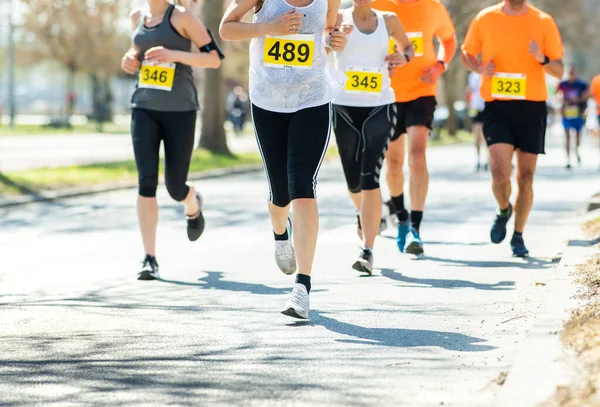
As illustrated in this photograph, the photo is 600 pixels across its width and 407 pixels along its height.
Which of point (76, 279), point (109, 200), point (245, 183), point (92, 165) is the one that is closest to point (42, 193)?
point (109, 200)

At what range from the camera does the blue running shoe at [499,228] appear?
9.52 m

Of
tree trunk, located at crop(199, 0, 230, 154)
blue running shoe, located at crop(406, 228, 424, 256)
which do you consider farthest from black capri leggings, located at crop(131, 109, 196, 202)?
tree trunk, located at crop(199, 0, 230, 154)

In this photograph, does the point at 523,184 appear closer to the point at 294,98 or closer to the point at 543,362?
the point at 294,98

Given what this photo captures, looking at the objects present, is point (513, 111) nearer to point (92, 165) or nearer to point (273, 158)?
point (273, 158)

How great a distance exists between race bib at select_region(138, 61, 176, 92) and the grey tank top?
0.01 metres

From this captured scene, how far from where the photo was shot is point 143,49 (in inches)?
337

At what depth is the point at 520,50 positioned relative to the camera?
365 inches

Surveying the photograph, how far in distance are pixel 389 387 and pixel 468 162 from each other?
20673mm

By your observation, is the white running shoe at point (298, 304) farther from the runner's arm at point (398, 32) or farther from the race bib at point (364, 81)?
the runner's arm at point (398, 32)

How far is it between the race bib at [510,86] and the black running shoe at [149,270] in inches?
112

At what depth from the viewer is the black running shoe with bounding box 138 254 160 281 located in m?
8.41

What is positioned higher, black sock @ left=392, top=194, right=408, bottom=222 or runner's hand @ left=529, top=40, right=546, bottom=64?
runner's hand @ left=529, top=40, right=546, bottom=64

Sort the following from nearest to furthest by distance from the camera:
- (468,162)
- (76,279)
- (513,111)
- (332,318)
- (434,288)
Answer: (332,318) → (434,288) → (76,279) → (513,111) → (468,162)

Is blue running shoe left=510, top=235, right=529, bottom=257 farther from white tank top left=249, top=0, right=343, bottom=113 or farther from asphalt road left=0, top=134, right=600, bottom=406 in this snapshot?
white tank top left=249, top=0, right=343, bottom=113
